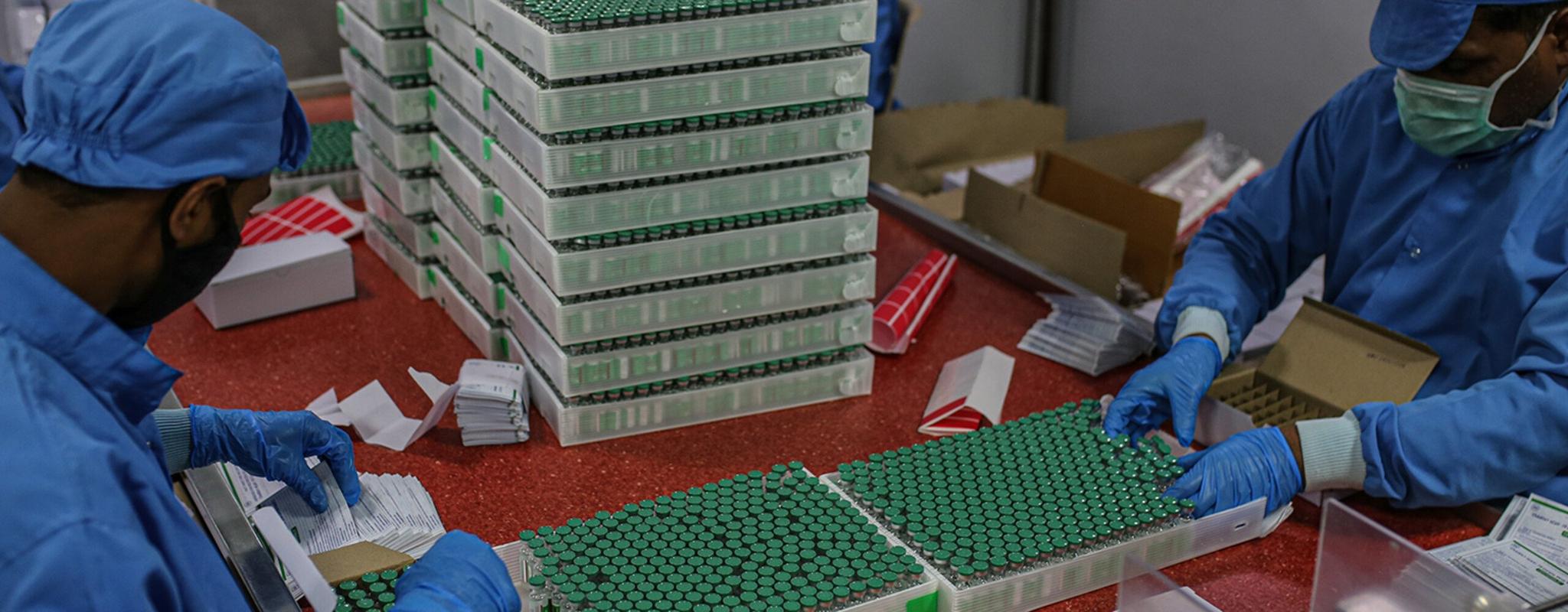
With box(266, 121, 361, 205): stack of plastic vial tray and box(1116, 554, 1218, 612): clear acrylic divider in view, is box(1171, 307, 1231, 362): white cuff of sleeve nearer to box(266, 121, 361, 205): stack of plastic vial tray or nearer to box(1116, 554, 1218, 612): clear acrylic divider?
box(1116, 554, 1218, 612): clear acrylic divider

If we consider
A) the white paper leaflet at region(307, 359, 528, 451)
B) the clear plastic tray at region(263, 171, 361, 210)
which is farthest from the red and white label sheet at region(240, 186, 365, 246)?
the white paper leaflet at region(307, 359, 528, 451)

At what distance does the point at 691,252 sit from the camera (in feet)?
6.97

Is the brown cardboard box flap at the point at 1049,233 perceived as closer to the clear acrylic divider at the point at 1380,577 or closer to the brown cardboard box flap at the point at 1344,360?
the brown cardboard box flap at the point at 1344,360

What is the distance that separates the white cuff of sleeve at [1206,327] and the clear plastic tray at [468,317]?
50.5 inches

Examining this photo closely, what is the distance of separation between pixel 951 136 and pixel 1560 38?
1.92 meters

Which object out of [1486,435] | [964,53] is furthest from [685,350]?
[964,53]

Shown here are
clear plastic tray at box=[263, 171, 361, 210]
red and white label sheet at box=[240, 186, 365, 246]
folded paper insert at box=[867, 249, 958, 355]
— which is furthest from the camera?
clear plastic tray at box=[263, 171, 361, 210]

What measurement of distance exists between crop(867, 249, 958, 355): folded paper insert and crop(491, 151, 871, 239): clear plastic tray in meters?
0.40

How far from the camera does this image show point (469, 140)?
2404 mm

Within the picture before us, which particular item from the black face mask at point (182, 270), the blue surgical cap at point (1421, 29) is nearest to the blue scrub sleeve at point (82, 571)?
the black face mask at point (182, 270)

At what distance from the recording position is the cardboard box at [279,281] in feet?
8.54

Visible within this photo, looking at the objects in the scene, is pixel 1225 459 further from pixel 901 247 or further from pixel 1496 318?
pixel 901 247

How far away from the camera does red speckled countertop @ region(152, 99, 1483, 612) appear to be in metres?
1.96

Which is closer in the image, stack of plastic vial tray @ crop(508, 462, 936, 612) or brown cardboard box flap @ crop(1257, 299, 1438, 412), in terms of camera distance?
stack of plastic vial tray @ crop(508, 462, 936, 612)
